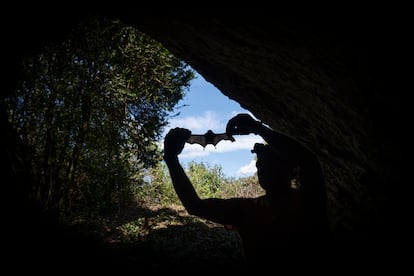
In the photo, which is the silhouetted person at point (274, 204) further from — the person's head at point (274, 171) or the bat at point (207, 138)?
the bat at point (207, 138)

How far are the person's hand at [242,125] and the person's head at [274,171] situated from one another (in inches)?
9.2

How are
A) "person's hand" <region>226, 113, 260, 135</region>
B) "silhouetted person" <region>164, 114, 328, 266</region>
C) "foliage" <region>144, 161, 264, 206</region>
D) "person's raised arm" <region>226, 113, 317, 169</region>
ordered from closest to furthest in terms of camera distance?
"silhouetted person" <region>164, 114, 328, 266</region> → "person's raised arm" <region>226, 113, 317, 169</region> → "person's hand" <region>226, 113, 260, 135</region> → "foliage" <region>144, 161, 264, 206</region>

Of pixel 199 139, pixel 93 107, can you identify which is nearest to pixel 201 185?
pixel 93 107

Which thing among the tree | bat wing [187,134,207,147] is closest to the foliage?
the tree

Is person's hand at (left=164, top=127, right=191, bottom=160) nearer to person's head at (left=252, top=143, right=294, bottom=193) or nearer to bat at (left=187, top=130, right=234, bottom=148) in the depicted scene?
bat at (left=187, top=130, right=234, bottom=148)

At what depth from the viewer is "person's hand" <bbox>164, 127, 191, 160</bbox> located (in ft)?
8.79

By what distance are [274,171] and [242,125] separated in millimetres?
556

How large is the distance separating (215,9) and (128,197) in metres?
12.6

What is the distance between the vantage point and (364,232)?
4.28 m

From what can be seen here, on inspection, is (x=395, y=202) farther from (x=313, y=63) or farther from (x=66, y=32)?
(x=66, y=32)

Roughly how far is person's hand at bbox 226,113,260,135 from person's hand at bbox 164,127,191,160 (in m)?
0.49

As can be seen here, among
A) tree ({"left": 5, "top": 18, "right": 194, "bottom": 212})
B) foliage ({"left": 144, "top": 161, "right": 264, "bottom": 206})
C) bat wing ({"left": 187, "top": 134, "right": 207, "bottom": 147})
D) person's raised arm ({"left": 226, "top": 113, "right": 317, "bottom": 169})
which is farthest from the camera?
foliage ({"left": 144, "top": 161, "right": 264, "bottom": 206})

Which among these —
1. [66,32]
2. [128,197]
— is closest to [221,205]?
[66,32]

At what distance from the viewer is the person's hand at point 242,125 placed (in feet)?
8.53
